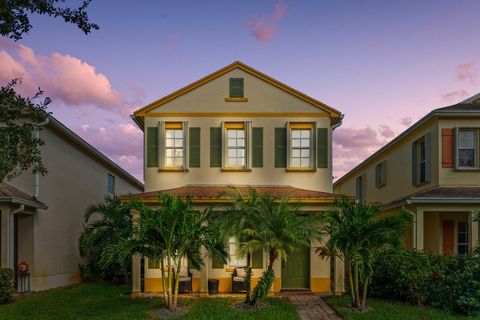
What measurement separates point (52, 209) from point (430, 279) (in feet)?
43.7

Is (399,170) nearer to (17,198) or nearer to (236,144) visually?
(236,144)

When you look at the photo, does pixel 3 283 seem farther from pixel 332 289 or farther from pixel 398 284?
pixel 398 284

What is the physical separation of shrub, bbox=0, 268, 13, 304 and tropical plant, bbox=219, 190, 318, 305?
22.4 ft

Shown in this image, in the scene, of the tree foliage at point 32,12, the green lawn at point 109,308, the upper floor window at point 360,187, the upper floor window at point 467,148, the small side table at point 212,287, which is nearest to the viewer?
the tree foliage at point 32,12

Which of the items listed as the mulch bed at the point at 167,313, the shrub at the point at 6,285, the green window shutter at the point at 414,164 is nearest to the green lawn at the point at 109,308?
the mulch bed at the point at 167,313

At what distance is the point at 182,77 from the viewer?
52.7 feet

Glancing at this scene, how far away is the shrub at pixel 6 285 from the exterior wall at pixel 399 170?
14852 millimetres

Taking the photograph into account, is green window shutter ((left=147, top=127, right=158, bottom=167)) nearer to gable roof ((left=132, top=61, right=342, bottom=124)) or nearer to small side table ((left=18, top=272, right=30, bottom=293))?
gable roof ((left=132, top=61, right=342, bottom=124))

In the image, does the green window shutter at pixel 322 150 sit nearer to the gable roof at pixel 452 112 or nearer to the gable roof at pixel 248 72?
the gable roof at pixel 248 72

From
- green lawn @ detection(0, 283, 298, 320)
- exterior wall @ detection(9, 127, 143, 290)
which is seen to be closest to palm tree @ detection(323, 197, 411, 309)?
green lawn @ detection(0, 283, 298, 320)

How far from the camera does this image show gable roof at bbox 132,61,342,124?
52.0 feet

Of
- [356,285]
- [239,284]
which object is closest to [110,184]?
[239,284]

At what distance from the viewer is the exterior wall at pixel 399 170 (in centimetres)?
1652

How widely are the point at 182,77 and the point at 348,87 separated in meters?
6.02
